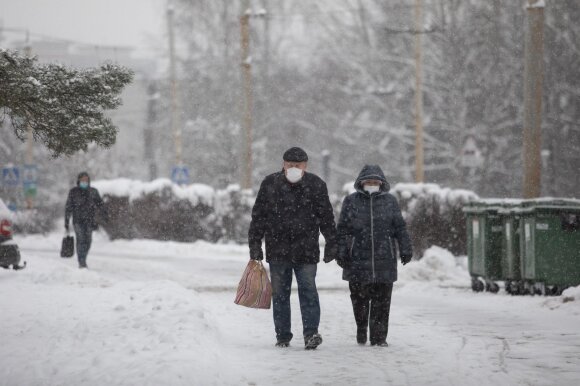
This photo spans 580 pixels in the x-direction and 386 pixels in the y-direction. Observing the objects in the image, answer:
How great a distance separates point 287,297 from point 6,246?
8.06 meters

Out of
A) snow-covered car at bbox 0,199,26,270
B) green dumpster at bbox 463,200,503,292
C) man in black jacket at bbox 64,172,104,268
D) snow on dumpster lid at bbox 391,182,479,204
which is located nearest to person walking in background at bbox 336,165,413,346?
green dumpster at bbox 463,200,503,292

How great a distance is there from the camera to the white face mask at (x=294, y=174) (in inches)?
375

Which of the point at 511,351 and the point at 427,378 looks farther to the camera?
the point at 511,351

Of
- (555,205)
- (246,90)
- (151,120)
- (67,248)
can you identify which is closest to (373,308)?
(555,205)

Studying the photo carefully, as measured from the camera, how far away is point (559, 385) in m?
7.52

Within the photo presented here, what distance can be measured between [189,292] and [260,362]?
268cm

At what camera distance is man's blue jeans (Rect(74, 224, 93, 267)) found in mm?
18422

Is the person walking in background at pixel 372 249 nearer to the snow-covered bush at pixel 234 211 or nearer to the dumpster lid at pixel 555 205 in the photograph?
the dumpster lid at pixel 555 205

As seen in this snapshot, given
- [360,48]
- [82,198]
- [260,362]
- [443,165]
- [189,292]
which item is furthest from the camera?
[360,48]

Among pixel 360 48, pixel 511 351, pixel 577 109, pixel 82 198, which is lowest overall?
pixel 511 351

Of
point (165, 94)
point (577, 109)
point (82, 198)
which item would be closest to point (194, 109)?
point (165, 94)

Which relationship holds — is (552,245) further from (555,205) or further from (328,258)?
(328,258)

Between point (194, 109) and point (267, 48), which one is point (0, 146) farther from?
point (267, 48)

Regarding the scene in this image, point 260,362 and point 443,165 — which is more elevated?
point 443,165
